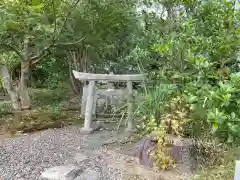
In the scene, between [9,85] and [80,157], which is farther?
[9,85]

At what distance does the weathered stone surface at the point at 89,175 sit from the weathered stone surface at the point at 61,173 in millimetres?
50

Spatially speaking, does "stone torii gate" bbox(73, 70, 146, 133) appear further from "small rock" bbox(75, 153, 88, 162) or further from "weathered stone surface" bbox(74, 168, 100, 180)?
"weathered stone surface" bbox(74, 168, 100, 180)

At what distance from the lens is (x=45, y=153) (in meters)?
2.96

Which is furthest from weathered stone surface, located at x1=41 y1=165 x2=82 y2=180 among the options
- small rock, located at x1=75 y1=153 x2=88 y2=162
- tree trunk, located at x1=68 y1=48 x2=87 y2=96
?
tree trunk, located at x1=68 y1=48 x2=87 y2=96

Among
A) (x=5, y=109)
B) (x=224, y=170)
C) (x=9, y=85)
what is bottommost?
(x=224, y=170)

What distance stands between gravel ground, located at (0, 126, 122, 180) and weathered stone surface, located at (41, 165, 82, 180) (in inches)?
4.0

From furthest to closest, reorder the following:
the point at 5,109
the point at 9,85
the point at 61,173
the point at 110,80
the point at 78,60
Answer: the point at 78,60, the point at 5,109, the point at 9,85, the point at 110,80, the point at 61,173

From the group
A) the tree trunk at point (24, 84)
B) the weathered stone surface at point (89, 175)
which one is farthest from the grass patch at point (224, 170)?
the tree trunk at point (24, 84)

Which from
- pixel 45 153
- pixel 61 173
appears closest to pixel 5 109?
pixel 45 153

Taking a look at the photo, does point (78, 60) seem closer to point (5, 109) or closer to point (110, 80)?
point (5, 109)

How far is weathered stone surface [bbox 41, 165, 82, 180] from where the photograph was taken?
2381 mm

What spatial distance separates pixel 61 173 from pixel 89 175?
0.26 metres

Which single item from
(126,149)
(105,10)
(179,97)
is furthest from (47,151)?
(105,10)

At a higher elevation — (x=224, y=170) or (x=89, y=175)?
(x=224, y=170)
